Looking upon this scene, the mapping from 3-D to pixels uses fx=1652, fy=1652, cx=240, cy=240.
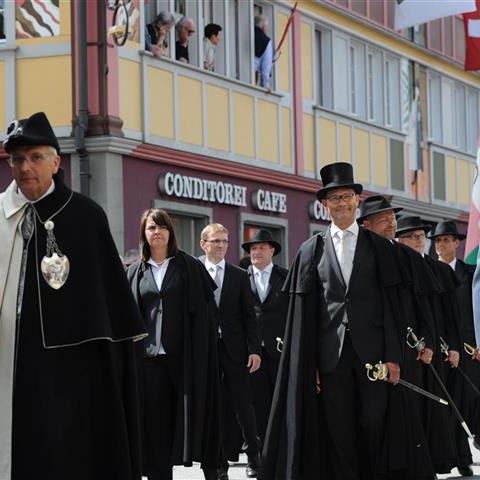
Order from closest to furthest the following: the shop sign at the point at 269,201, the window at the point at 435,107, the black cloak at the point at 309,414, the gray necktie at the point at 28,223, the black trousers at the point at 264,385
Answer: the gray necktie at the point at 28,223 → the black cloak at the point at 309,414 → the black trousers at the point at 264,385 → the shop sign at the point at 269,201 → the window at the point at 435,107

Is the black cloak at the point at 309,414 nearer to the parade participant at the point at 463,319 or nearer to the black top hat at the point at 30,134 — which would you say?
the black top hat at the point at 30,134

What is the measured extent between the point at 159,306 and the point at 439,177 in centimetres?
2316

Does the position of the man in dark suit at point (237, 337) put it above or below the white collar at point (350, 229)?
below

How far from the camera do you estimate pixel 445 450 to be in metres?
10.9

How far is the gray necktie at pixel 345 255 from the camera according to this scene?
10086 mm

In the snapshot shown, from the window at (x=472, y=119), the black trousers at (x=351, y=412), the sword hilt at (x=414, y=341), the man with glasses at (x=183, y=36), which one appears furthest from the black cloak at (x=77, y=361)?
the window at (x=472, y=119)

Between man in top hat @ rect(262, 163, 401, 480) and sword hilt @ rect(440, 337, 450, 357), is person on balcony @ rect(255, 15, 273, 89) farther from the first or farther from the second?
man in top hat @ rect(262, 163, 401, 480)

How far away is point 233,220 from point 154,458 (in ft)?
45.5

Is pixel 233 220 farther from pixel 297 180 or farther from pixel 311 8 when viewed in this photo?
pixel 311 8

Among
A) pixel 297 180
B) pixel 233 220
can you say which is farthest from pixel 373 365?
pixel 297 180

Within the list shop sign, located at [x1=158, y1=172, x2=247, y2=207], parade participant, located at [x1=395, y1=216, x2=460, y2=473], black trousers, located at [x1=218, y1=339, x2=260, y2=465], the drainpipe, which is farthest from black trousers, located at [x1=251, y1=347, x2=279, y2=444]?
shop sign, located at [x1=158, y1=172, x2=247, y2=207]

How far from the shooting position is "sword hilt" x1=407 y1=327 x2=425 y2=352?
10.3 meters

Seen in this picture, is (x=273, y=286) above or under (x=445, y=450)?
above

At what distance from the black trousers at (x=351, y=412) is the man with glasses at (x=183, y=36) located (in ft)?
46.4
